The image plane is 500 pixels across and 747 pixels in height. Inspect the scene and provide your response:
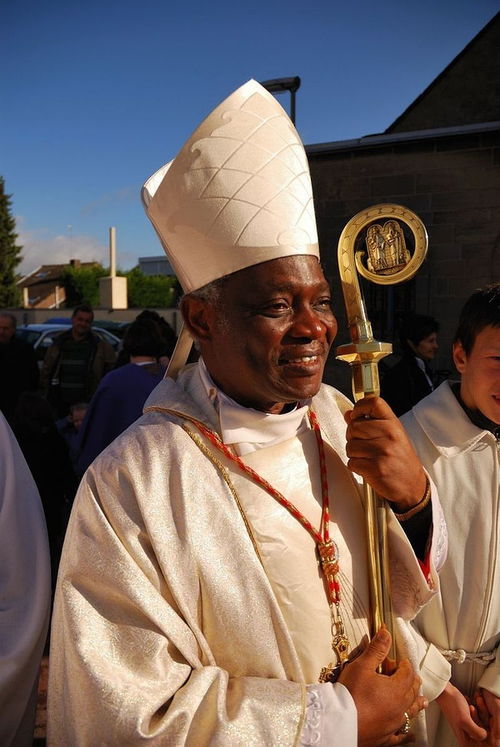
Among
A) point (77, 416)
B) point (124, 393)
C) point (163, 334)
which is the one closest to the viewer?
point (124, 393)

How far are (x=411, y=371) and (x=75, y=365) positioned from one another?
3.46 m

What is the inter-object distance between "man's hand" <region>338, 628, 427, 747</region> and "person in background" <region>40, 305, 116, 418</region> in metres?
5.68

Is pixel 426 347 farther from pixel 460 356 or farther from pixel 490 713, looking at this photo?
pixel 490 713

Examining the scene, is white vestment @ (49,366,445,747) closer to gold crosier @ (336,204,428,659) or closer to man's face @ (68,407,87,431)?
gold crosier @ (336,204,428,659)

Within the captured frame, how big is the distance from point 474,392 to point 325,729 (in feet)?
3.59

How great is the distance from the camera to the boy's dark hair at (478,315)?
2.02 meters

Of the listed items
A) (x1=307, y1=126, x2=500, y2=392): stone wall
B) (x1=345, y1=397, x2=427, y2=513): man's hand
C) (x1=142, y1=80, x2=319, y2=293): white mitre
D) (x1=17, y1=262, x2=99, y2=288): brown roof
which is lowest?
(x1=345, y1=397, x2=427, y2=513): man's hand

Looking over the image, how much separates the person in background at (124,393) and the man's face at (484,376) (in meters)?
2.50

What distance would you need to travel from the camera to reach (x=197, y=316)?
5.23 feet

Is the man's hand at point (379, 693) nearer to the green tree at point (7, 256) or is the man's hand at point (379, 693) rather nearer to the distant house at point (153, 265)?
the green tree at point (7, 256)

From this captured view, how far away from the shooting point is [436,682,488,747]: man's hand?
1.75 metres

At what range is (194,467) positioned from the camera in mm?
1489

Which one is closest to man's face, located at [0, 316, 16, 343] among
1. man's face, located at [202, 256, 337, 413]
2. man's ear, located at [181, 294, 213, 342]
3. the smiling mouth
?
man's ear, located at [181, 294, 213, 342]

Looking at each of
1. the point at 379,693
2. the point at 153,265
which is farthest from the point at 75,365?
the point at 153,265
